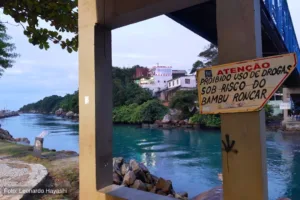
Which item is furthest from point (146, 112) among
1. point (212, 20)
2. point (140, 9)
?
point (140, 9)

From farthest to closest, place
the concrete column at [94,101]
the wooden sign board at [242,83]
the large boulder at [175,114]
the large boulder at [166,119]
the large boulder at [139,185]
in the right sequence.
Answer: the large boulder at [175,114] → the large boulder at [166,119] → the large boulder at [139,185] → the concrete column at [94,101] → the wooden sign board at [242,83]

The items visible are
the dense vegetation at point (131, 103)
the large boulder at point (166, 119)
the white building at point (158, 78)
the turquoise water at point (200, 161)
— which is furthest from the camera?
the white building at point (158, 78)

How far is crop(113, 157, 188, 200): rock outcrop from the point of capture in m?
5.96

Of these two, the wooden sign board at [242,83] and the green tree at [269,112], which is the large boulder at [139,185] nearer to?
the wooden sign board at [242,83]

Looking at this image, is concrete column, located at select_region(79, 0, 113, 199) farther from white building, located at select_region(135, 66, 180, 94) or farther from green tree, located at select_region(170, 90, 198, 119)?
white building, located at select_region(135, 66, 180, 94)

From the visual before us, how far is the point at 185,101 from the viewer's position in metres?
21.5

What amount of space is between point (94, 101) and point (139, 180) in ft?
13.8

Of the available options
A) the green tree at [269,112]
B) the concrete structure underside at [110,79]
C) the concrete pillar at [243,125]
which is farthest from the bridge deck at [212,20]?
the green tree at [269,112]

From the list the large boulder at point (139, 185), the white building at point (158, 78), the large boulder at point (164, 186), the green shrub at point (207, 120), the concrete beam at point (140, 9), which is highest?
the white building at point (158, 78)

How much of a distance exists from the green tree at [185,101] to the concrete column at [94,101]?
18594mm

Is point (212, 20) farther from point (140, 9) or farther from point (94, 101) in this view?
point (94, 101)

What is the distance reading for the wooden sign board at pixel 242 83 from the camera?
1510mm

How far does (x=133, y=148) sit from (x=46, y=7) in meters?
12.1

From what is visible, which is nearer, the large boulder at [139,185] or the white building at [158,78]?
the large boulder at [139,185]
